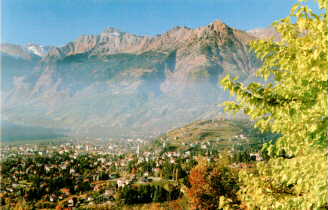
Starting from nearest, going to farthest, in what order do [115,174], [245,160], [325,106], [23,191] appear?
[325,106], [23,191], [245,160], [115,174]

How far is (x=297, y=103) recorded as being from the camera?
26.8ft

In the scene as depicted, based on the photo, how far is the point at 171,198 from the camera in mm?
109250

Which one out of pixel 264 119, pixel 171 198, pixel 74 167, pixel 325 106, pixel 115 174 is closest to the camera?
pixel 325 106

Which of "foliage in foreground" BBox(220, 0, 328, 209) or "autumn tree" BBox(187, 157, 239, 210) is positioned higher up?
"foliage in foreground" BBox(220, 0, 328, 209)

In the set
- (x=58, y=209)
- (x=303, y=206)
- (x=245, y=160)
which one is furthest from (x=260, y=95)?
(x=245, y=160)

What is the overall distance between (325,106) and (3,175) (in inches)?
7537

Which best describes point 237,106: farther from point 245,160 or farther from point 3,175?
point 3,175

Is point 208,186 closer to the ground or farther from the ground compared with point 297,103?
closer to the ground

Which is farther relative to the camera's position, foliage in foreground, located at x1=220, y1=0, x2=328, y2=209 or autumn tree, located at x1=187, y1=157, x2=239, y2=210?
autumn tree, located at x1=187, y1=157, x2=239, y2=210

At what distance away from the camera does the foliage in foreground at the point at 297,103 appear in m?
7.58

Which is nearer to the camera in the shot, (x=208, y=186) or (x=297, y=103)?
(x=297, y=103)

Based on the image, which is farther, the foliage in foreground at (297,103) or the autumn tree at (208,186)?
the autumn tree at (208,186)

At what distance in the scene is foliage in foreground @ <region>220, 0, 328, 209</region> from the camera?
7582 mm

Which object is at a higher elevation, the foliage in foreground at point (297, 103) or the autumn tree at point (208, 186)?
the foliage in foreground at point (297, 103)
